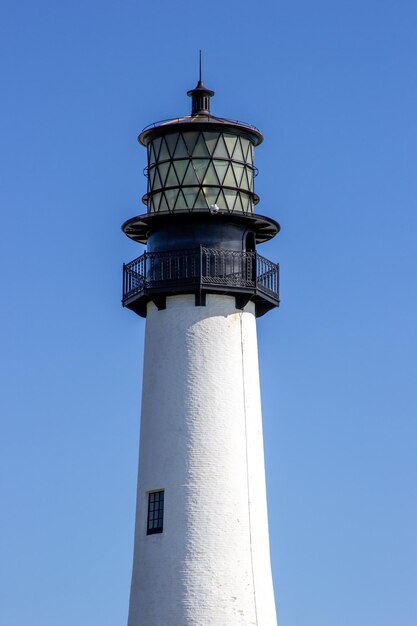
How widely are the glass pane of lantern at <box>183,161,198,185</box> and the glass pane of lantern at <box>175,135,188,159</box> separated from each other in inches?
15.4

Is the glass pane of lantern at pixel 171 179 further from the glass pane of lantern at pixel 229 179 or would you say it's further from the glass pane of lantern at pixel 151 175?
the glass pane of lantern at pixel 229 179

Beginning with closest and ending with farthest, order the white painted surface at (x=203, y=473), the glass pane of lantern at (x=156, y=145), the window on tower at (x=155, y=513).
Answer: the white painted surface at (x=203, y=473) < the window on tower at (x=155, y=513) < the glass pane of lantern at (x=156, y=145)

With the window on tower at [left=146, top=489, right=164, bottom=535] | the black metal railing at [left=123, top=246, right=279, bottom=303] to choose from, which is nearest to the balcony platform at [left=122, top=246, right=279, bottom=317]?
the black metal railing at [left=123, top=246, right=279, bottom=303]

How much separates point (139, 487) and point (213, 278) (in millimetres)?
7026

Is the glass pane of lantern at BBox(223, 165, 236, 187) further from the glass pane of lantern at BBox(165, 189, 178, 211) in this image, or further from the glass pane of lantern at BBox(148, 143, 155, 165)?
the glass pane of lantern at BBox(148, 143, 155, 165)

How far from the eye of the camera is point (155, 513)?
65.1 metres

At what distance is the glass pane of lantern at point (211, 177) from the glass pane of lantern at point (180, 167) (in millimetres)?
741

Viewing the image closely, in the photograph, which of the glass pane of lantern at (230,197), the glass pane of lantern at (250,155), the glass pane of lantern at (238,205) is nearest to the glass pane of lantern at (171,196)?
the glass pane of lantern at (230,197)

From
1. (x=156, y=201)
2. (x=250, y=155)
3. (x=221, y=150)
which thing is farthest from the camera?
(x=250, y=155)

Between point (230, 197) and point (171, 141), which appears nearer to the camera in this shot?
point (230, 197)

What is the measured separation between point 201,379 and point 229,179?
21.5 feet

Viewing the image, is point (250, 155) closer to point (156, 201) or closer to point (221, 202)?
point (221, 202)

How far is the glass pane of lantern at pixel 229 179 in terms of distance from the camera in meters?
66.7

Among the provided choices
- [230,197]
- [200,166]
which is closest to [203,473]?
[230,197]
